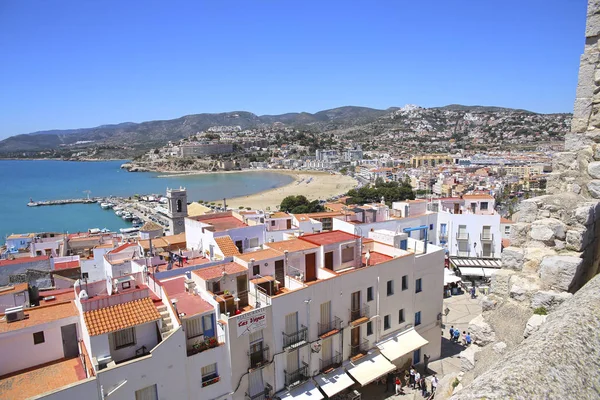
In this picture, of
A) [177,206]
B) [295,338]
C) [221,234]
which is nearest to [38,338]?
[295,338]

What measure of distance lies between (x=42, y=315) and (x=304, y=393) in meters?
7.89

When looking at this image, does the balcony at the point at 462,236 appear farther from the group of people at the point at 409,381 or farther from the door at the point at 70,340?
the door at the point at 70,340

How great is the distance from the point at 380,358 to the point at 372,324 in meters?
1.24

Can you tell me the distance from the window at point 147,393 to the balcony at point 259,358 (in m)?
2.83

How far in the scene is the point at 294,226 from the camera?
2591cm

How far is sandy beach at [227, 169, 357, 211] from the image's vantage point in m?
78.5

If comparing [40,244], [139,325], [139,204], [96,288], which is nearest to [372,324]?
[139,325]

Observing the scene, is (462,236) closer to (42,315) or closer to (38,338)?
(42,315)

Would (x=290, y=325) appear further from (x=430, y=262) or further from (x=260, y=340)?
(x=430, y=262)

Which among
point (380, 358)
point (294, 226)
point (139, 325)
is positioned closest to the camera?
point (139, 325)

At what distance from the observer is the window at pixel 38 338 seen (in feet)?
32.5

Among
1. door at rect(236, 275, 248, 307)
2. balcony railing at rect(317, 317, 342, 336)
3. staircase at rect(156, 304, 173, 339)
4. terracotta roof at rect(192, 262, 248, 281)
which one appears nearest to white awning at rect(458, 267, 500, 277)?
balcony railing at rect(317, 317, 342, 336)

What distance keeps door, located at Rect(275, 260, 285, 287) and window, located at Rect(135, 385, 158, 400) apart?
5.48m

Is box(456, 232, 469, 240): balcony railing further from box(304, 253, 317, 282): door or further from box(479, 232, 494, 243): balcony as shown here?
box(304, 253, 317, 282): door
